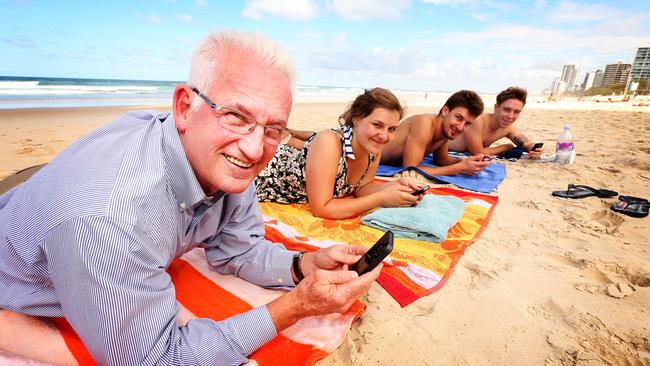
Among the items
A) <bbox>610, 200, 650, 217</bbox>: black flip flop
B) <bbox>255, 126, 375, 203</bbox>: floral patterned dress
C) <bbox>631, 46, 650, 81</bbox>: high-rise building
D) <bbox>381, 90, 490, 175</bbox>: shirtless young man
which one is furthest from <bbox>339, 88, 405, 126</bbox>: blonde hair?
<bbox>631, 46, 650, 81</bbox>: high-rise building

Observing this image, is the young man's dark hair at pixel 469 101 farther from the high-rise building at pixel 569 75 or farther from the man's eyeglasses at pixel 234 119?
the high-rise building at pixel 569 75

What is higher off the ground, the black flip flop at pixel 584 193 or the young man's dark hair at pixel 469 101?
the young man's dark hair at pixel 469 101

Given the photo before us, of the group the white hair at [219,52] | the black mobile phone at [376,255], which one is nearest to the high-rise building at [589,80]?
the black mobile phone at [376,255]

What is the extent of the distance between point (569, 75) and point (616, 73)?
38547mm

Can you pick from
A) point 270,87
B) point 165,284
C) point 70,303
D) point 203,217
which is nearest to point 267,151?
point 270,87

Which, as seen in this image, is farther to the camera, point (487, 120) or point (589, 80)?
point (589, 80)

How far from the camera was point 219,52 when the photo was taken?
136 centimetres

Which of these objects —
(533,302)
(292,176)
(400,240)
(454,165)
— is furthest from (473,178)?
(533,302)

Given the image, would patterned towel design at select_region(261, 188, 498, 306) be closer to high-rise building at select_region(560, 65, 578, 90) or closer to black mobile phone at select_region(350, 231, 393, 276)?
black mobile phone at select_region(350, 231, 393, 276)

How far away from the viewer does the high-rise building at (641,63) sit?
62594mm

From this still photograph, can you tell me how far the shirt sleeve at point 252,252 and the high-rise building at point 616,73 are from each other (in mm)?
88770

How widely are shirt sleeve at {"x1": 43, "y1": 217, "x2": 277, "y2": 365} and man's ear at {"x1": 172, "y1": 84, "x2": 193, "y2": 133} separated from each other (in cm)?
50

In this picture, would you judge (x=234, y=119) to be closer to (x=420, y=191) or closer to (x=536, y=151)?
(x=420, y=191)

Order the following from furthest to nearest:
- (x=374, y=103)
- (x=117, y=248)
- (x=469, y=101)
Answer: (x=469, y=101)
(x=374, y=103)
(x=117, y=248)
